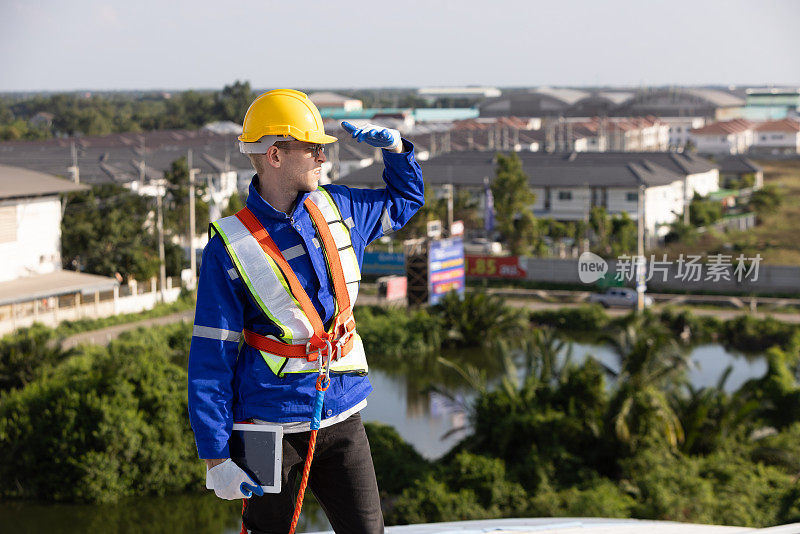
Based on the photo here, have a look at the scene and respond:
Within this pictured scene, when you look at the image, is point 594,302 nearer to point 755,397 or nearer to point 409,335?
point 409,335

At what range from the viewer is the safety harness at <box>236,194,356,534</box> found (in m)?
2.12

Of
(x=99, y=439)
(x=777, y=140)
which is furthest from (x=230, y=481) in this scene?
(x=777, y=140)

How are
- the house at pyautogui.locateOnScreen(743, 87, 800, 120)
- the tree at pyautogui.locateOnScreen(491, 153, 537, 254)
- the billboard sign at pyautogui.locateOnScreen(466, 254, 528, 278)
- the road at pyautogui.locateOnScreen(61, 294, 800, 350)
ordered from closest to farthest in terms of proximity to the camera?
the road at pyautogui.locateOnScreen(61, 294, 800, 350)
the billboard sign at pyautogui.locateOnScreen(466, 254, 528, 278)
the tree at pyautogui.locateOnScreen(491, 153, 537, 254)
the house at pyautogui.locateOnScreen(743, 87, 800, 120)

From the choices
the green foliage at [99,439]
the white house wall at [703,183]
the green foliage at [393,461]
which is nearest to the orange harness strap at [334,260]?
the green foliage at [393,461]

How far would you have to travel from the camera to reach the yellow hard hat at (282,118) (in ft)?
7.02

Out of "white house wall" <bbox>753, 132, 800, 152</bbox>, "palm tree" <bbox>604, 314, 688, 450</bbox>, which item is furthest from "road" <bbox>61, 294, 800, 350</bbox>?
"white house wall" <bbox>753, 132, 800, 152</bbox>

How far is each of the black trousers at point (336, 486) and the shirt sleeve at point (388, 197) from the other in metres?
0.47

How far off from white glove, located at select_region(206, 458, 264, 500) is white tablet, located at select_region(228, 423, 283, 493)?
25mm

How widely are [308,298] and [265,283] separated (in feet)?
0.34

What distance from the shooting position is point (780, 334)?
18.2 metres

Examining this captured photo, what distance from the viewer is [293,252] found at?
2.16 m

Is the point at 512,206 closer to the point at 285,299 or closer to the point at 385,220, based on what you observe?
the point at 385,220

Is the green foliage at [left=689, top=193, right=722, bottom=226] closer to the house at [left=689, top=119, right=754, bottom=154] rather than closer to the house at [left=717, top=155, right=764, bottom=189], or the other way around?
the house at [left=717, top=155, right=764, bottom=189]

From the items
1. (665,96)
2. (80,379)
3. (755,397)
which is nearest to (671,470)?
(755,397)
